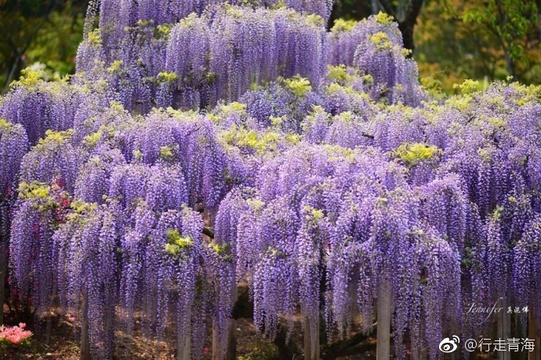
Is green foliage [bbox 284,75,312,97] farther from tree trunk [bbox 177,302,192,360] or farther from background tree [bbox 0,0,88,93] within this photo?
background tree [bbox 0,0,88,93]

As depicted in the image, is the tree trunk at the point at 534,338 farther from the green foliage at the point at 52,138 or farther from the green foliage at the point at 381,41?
the green foliage at the point at 52,138

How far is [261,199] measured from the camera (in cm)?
1053

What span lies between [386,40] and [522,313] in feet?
16.8

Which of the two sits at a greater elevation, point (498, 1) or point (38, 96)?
point (498, 1)

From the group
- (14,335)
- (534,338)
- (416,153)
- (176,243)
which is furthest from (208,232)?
(534,338)

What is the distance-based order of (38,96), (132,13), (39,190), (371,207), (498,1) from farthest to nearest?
1. (498,1)
2. (132,13)
3. (38,96)
4. (39,190)
5. (371,207)

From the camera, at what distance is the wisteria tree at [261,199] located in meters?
10.0

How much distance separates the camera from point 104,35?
13.8 metres

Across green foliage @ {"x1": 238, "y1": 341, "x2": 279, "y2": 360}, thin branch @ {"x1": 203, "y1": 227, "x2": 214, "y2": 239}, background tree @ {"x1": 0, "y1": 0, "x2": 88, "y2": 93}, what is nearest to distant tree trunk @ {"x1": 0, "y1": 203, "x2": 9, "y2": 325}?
thin branch @ {"x1": 203, "y1": 227, "x2": 214, "y2": 239}

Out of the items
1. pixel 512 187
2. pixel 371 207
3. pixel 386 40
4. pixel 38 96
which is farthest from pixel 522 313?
pixel 38 96

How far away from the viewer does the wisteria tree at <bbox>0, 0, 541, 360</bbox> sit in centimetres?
1000

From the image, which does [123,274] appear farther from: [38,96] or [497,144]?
[497,144]

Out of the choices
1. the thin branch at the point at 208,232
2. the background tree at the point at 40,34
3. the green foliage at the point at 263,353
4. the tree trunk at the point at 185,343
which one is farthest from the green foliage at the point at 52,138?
the background tree at the point at 40,34

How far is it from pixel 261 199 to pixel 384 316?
6.15 feet
